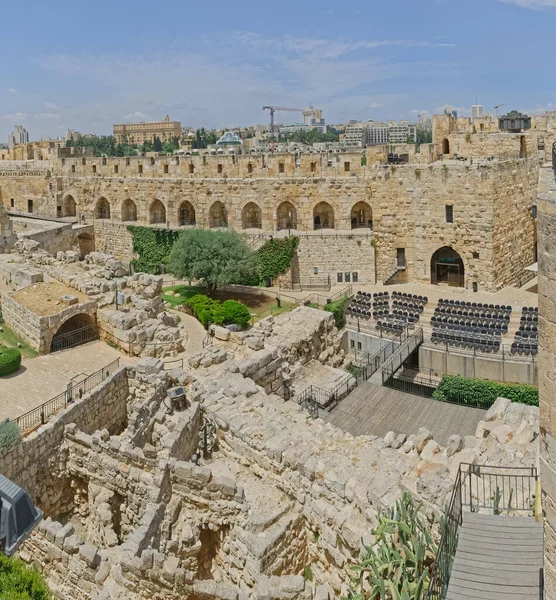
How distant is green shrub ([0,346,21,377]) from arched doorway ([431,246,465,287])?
1682 centimetres

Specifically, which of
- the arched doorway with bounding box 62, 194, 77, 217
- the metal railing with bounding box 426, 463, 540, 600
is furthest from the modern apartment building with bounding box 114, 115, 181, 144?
the metal railing with bounding box 426, 463, 540, 600

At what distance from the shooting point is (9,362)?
1316 cm

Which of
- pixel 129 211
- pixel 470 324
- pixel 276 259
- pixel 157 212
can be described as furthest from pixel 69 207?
pixel 470 324

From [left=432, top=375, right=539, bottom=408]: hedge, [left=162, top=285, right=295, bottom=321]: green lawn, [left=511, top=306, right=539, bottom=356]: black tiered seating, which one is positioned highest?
[left=162, top=285, right=295, bottom=321]: green lawn

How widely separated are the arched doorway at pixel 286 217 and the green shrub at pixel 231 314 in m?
8.77

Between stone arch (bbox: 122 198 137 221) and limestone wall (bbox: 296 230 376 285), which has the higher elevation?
stone arch (bbox: 122 198 137 221)

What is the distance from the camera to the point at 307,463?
8867 mm

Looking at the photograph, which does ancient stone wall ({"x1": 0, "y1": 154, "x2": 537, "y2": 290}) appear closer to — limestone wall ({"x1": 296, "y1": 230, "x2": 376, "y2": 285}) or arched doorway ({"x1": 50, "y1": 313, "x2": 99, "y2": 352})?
limestone wall ({"x1": 296, "y1": 230, "x2": 376, "y2": 285})

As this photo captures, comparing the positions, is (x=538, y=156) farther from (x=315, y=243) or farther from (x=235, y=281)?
(x=235, y=281)

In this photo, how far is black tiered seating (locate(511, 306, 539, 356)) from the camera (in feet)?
57.8

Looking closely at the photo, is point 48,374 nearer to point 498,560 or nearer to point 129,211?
point 498,560

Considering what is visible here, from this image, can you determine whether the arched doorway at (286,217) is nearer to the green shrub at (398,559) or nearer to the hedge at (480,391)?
the hedge at (480,391)

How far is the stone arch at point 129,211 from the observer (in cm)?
3102

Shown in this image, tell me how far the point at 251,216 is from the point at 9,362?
1675 centimetres
